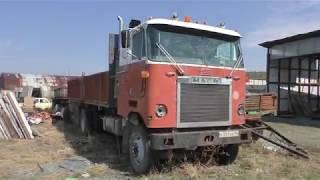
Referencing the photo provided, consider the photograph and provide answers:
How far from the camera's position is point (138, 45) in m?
9.69

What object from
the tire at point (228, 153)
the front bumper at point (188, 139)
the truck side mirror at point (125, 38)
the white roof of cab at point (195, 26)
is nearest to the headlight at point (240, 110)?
the front bumper at point (188, 139)

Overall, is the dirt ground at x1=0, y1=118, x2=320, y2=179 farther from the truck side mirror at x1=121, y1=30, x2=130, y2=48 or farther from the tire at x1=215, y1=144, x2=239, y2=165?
the truck side mirror at x1=121, y1=30, x2=130, y2=48

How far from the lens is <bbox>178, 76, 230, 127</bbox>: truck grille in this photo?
9.20 m

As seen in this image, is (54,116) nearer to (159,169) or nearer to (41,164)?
(41,164)

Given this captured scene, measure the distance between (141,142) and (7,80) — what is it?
168 feet

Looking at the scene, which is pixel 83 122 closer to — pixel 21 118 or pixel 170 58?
pixel 21 118

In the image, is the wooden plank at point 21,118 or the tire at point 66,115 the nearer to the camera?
the wooden plank at point 21,118

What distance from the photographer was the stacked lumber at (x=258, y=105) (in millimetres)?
13844

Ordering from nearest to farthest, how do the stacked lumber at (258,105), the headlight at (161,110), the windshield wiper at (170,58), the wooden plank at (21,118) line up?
the headlight at (161,110), the windshield wiper at (170,58), the stacked lumber at (258,105), the wooden plank at (21,118)

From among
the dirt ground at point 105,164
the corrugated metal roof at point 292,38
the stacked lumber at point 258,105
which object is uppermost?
the corrugated metal roof at point 292,38

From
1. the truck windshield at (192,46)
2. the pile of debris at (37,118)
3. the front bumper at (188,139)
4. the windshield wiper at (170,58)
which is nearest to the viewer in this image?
the front bumper at (188,139)

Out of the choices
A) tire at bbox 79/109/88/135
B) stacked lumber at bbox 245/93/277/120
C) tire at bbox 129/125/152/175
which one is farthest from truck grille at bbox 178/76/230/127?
tire at bbox 79/109/88/135

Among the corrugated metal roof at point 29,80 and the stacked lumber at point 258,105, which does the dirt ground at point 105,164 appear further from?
the corrugated metal roof at point 29,80

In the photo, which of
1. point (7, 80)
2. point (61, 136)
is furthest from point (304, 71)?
point (7, 80)
